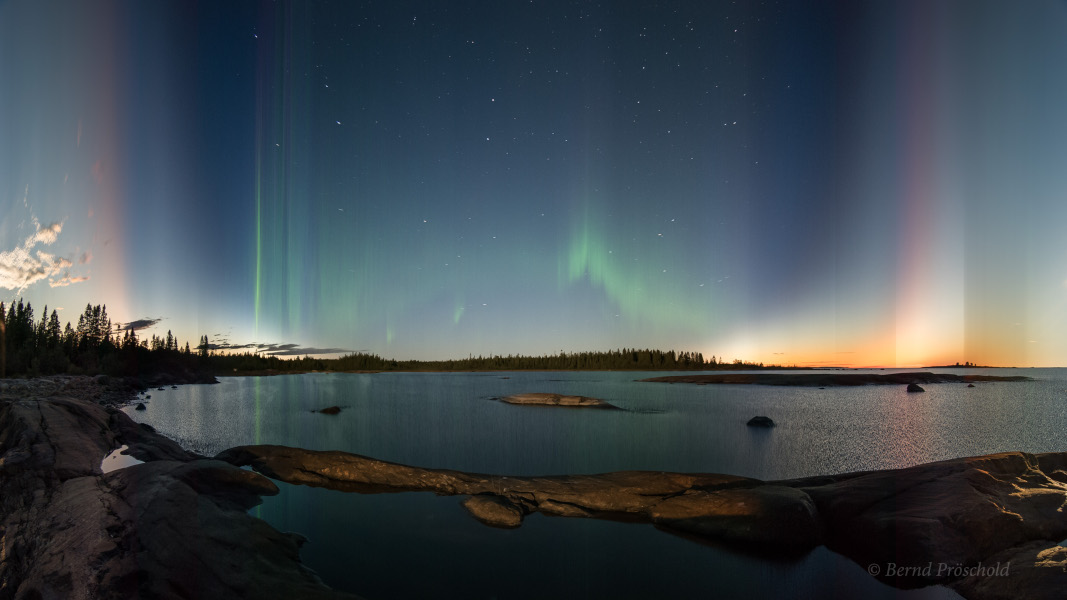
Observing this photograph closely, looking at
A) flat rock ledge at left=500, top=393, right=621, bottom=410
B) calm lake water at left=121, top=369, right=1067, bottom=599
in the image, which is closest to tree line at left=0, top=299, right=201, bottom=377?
calm lake water at left=121, top=369, right=1067, bottom=599

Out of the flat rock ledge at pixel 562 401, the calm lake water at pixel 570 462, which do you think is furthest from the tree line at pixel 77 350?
the flat rock ledge at pixel 562 401

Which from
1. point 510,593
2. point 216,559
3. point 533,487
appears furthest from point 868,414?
point 216,559

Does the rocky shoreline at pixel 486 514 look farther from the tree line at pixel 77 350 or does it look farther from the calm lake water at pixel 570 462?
the tree line at pixel 77 350

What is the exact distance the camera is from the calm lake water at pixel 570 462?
415 inches

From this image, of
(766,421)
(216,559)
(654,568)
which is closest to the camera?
(216,559)

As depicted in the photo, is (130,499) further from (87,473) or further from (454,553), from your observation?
(454,553)

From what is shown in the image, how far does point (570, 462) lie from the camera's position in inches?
963

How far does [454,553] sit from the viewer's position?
38.8 feet

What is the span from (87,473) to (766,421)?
43.6 meters

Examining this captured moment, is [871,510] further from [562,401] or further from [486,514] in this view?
[562,401]

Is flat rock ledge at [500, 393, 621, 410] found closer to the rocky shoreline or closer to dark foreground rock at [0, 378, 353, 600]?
the rocky shoreline

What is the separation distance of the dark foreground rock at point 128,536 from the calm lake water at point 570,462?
2012 millimetres

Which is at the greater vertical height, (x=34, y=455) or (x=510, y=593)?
(x=34, y=455)

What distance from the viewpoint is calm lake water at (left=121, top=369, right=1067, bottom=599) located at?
1055 cm
